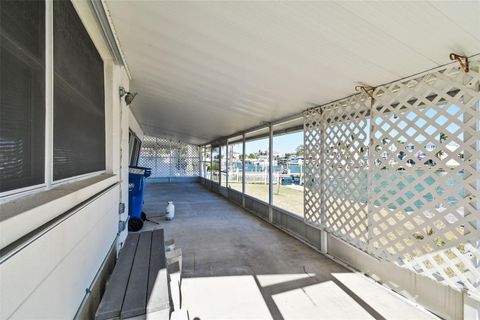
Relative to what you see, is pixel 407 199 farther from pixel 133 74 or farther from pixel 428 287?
pixel 133 74

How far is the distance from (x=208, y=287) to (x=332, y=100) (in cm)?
297

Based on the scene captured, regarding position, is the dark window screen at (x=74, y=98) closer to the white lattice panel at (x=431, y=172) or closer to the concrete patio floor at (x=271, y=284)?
the concrete patio floor at (x=271, y=284)

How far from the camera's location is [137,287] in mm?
1594

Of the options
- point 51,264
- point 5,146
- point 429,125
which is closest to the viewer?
point 5,146

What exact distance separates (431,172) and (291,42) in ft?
6.05

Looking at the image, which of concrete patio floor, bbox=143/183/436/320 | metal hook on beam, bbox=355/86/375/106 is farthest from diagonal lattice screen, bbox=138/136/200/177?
metal hook on beam, bbox=355/86/375/106

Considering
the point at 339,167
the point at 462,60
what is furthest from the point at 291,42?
the point at 339,167

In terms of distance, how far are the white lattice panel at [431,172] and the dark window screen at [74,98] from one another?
9.59 ft

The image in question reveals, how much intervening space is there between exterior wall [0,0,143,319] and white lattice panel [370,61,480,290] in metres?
2.90

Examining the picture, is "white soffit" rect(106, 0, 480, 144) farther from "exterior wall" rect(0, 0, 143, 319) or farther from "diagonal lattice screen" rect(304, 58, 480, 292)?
"exterior wall" rect(0, 0, 143, 319)

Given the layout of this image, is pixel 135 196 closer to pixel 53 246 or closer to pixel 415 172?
pixel 53 246

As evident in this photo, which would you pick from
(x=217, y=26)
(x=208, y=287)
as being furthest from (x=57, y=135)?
(x=208, y=287)

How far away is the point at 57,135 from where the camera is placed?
1260 mm

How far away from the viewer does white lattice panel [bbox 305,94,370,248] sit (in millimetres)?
3107
